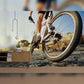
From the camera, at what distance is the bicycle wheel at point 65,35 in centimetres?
560

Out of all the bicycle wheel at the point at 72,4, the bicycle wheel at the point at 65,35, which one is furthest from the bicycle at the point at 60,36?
the bicycle wheel at the point at 72,4

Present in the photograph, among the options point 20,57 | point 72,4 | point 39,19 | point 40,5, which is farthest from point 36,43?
point 72,4

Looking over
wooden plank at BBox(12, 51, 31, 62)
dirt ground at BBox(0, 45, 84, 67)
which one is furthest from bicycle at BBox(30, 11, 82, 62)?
wooden plank at BBox(12, 51, 31, 62)

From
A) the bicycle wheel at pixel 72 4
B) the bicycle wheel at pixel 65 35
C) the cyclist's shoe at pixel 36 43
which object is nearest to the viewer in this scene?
the bicycle wheel at pixel 72 4

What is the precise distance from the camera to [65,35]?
5719 millimetres

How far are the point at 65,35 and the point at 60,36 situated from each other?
0.16 metres

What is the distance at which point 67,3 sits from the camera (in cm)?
492

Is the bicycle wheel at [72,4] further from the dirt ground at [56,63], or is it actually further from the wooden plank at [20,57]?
the wooden plank at [20,57]

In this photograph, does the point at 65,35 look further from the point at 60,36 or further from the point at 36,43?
the point at 36,43

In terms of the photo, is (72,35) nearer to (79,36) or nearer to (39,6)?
(79,36)

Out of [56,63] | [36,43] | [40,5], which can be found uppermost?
[40,5]

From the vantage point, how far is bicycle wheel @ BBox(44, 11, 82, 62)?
560cm

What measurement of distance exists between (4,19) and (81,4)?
243 centimetres

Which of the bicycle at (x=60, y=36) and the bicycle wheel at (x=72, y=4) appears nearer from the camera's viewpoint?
the bicycle wheel at (x=72, y=4)
